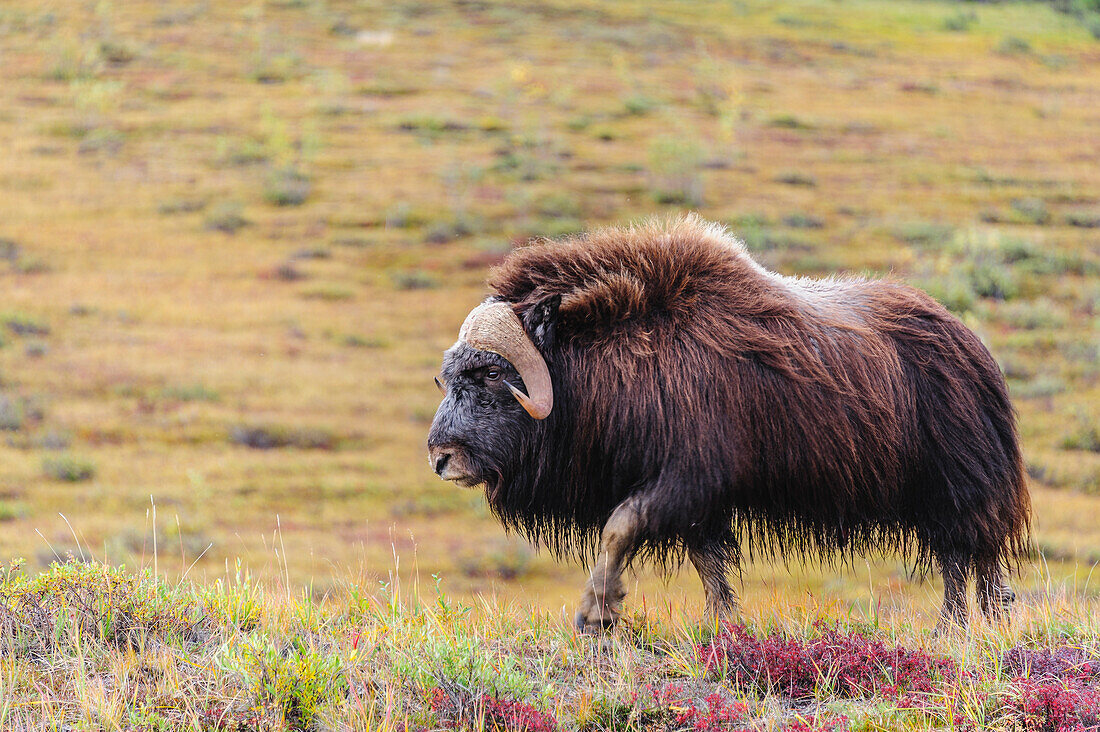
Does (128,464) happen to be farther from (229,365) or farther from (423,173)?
(423,173)

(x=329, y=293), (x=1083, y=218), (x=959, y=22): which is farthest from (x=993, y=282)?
(x=959, y=22)

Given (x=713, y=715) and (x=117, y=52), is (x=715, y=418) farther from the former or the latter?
(x=117, y=52)

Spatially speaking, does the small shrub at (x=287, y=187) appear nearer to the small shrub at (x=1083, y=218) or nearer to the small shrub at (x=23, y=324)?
the small shrub at (x=23, y=324)

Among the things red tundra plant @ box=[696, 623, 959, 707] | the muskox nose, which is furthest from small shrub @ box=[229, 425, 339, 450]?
red tundra plant @ box=[696, 623, 959, 707]

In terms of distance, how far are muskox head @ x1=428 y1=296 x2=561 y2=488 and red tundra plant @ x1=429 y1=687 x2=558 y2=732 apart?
114 centimetres

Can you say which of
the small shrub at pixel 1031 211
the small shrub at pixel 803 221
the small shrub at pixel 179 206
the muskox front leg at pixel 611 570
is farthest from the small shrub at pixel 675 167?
the muskox front leg at pixel 611 570

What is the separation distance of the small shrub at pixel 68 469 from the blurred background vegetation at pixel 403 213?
0.15ft

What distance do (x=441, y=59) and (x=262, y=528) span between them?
31.7 m

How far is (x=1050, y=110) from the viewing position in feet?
127

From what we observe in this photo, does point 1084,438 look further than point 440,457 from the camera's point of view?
Yes

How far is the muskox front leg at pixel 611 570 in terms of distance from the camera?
3941 mm

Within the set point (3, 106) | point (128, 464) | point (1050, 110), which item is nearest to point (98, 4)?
point (3, 106)

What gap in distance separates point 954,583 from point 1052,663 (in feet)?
3.43

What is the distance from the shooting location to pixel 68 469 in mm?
15180
